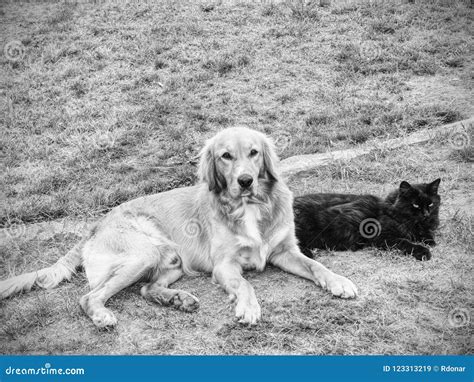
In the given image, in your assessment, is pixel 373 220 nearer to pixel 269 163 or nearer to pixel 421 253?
pixel 421 253

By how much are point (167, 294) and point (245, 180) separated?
1.09 m

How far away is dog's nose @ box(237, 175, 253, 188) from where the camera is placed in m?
3.98

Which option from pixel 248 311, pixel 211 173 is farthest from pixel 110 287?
pixel 211 173

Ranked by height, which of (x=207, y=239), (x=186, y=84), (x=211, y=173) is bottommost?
(x=207, y=239)

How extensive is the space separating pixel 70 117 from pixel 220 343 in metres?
5.95

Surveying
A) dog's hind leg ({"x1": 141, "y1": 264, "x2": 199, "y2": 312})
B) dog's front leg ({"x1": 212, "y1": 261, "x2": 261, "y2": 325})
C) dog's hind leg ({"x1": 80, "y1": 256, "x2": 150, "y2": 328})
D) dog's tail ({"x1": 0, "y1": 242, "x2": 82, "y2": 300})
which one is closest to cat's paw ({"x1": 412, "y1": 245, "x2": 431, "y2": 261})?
dog's front leg ({"x1": 212, "y1": 261, "x2": 261, "y2": 325})

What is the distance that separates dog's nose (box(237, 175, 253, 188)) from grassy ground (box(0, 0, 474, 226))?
2432 mm

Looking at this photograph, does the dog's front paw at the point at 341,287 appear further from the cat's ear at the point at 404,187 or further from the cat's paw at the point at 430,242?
the cat's ear at the point at 404,187

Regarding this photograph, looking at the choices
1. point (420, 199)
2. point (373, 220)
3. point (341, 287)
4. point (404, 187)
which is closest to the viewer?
point (341, 287)

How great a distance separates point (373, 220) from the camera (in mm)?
4590

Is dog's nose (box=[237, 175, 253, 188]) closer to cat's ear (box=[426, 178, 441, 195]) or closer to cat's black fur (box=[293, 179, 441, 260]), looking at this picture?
cat's black fur (box=[293, 179, 441, 260])

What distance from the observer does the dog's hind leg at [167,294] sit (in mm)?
3838

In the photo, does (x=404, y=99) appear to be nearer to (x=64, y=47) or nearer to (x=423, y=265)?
(x=423, y=265)

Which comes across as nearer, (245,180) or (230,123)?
(245,180)
